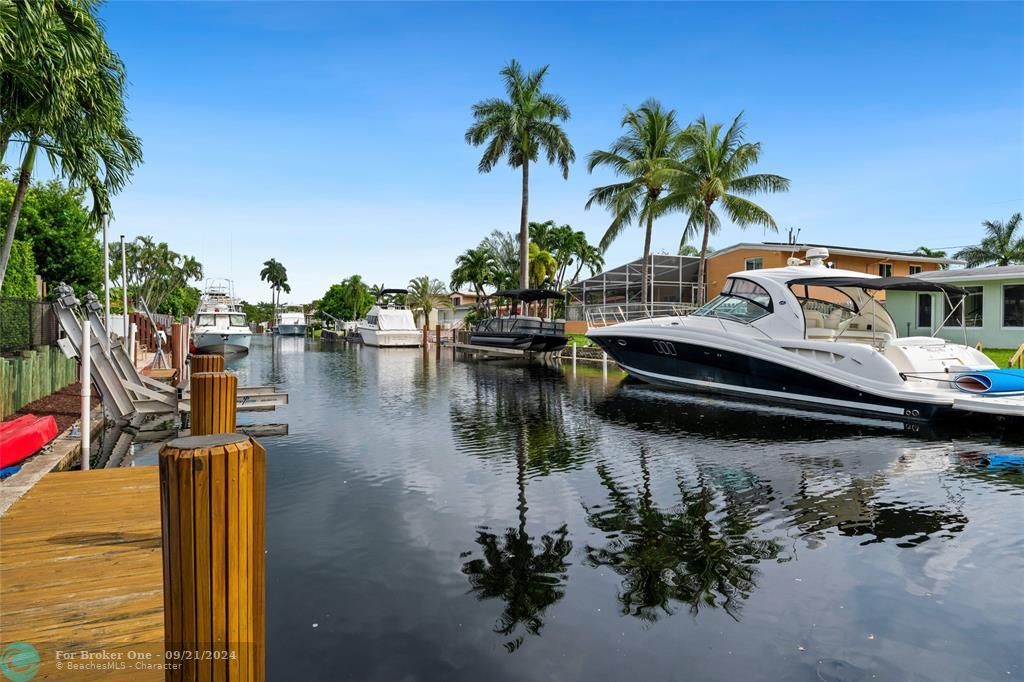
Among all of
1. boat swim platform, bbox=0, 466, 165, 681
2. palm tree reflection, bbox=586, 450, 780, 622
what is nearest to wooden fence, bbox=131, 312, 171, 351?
boat swim platform, bbox=0, 466, 165, 681

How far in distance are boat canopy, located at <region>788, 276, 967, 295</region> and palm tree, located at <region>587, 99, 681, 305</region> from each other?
18.3 m

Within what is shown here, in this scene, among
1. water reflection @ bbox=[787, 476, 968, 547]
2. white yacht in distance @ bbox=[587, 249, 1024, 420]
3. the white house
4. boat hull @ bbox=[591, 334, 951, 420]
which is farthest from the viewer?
the white house

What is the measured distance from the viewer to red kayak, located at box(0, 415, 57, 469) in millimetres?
6852

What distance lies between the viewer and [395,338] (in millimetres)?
47000

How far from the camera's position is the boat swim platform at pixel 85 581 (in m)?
3.34

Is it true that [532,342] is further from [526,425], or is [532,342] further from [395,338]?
[526,425]

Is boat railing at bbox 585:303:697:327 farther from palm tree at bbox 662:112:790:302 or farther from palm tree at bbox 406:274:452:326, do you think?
palm tree at bbox 406:274:452:326

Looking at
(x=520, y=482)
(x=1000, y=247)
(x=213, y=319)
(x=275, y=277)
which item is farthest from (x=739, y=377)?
(x=275, y=277)

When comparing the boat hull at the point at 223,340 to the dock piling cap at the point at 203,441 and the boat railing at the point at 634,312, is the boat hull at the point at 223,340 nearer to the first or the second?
the boat railing at the point at 634,312

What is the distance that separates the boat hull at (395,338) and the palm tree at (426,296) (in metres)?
15.6

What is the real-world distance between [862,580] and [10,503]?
24.6ft

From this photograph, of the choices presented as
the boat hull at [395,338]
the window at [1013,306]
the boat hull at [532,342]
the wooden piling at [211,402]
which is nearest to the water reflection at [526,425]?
the wooden piling at [211,402]

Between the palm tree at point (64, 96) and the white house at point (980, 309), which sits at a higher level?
the palm tree at point (64, 96)

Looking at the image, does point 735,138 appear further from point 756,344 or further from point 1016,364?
point 756,344
